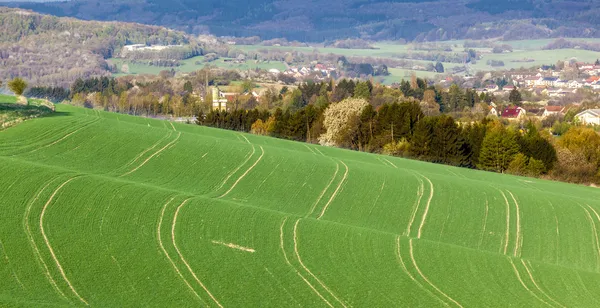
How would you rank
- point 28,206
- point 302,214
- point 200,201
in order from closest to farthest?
point 28,206 < point 200,201 < point 302,214

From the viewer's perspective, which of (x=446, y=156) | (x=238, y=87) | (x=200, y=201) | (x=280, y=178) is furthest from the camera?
(x=238, y=87)

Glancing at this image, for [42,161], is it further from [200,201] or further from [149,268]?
[149,268]

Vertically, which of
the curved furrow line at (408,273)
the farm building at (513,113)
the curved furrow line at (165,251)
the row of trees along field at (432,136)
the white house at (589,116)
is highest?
the curved furrow line at (165,251)

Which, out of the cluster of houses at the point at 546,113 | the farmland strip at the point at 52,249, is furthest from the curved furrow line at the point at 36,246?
the cluster of houses at the point at 546,113

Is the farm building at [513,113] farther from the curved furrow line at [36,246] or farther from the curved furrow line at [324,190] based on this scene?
the curved furrow line at [36,246]

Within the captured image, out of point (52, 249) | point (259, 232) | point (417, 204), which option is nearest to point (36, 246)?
point (52, 249)

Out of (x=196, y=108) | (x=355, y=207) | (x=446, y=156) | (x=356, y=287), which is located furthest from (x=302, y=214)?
(x=196, y=108)

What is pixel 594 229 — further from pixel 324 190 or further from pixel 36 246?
pixel 36 246
